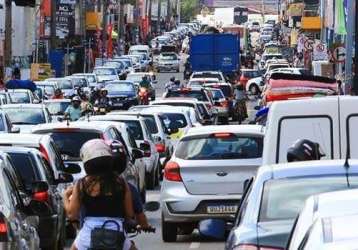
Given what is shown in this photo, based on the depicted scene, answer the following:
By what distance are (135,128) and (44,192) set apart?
12520 millimetres

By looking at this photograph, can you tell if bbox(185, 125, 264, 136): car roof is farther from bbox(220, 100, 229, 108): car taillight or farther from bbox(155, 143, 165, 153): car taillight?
bbox(220, 100, 229, 108): car taillight

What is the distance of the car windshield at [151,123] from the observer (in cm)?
2991

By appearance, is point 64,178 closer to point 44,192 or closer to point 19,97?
point 44,192

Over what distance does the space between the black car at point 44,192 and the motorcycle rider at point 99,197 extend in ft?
16.0

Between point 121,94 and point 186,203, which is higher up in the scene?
point 186,203

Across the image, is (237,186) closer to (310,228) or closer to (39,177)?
(39,177)

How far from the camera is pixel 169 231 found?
712 inches

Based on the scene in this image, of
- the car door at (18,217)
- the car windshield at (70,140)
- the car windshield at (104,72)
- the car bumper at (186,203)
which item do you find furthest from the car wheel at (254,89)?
the car door at (18,217)

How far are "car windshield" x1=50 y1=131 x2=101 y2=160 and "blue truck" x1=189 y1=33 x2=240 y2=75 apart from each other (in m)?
50.0

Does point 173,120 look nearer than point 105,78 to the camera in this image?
Yes

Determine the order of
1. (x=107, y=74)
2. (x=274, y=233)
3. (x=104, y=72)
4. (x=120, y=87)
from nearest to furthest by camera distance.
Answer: (x=274, y=233)
(x=120, y=87)
(x=107, y=74)
(x=104, y=72)

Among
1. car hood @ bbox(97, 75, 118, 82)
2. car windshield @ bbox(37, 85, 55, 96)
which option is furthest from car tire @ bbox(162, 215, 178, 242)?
car hood @ bbox(97, 75, 118, 82)

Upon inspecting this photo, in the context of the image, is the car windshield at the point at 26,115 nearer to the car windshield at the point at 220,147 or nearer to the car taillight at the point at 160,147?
the car taillight at the point at 160,147

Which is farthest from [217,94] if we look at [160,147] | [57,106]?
[160,147]
